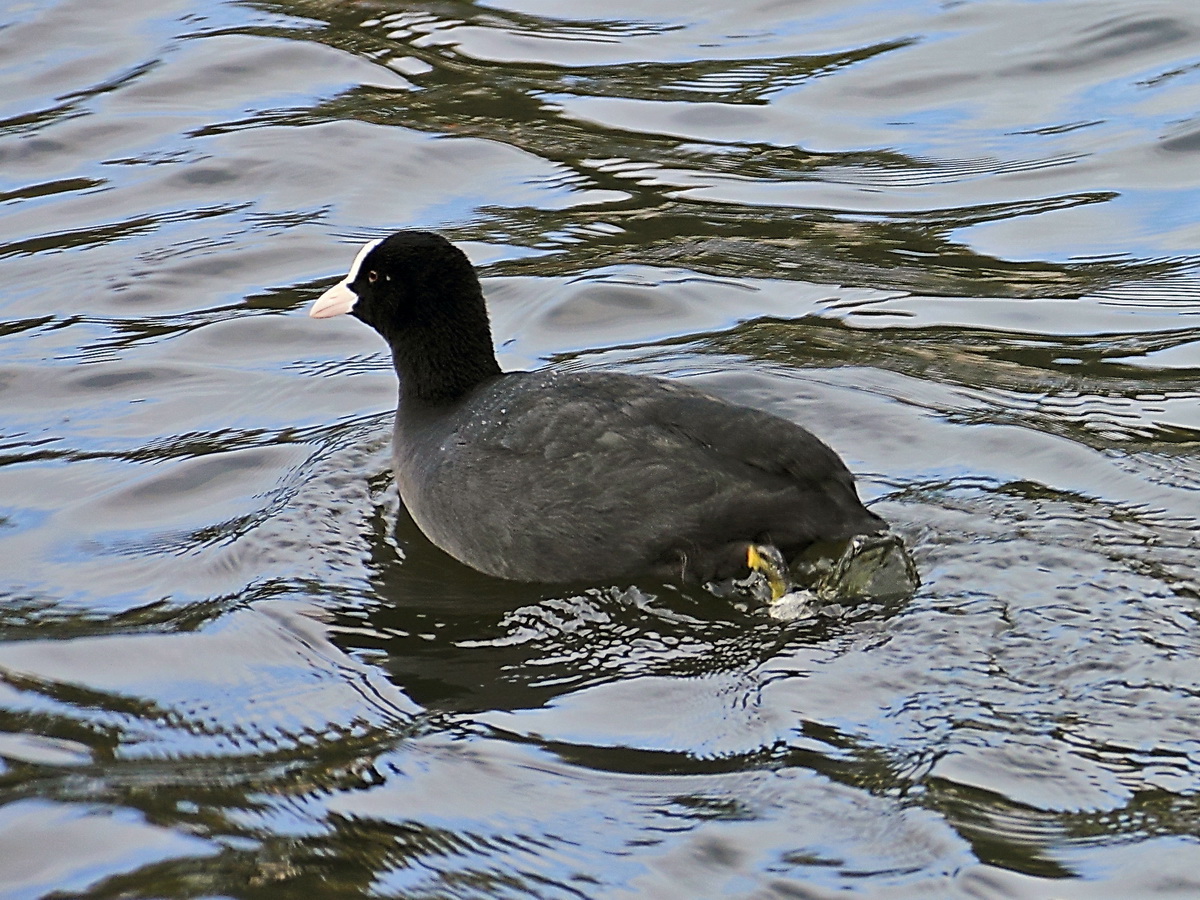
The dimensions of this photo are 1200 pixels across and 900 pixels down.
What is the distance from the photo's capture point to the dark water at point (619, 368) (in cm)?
364

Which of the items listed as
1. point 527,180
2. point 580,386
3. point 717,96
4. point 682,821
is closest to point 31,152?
point 527,180

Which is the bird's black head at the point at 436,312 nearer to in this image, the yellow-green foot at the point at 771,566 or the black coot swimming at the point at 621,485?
the black coot swimming at the point at 621,485

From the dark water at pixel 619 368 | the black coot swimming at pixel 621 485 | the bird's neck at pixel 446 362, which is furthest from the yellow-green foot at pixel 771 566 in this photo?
the bird's neck at pixel 446 362

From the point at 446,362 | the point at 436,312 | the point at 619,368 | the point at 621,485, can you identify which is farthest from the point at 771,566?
the point at 619,368

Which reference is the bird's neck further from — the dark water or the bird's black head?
the dark water

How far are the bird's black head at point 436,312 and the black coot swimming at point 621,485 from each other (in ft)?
0.71

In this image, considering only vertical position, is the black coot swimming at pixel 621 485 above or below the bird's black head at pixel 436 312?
below

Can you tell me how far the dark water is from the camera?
3643mm

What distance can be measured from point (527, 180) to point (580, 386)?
3.53m

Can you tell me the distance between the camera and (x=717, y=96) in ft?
30.1

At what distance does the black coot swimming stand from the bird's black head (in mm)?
215

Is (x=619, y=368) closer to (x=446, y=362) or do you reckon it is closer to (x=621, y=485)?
(x=446, y=362)

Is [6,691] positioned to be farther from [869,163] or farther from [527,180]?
[869,163]

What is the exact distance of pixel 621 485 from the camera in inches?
186
